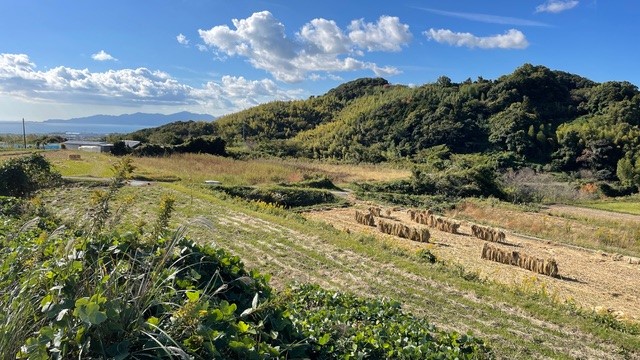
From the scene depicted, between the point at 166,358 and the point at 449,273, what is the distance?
8.85 m

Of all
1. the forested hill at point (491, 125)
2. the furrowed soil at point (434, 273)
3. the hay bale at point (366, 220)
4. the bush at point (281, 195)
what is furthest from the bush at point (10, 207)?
the forested hill at point (491, 125)

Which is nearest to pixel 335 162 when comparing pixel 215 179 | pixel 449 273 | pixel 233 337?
pixel 215 179

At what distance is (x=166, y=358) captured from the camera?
189 centimetres

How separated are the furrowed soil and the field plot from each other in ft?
0.13

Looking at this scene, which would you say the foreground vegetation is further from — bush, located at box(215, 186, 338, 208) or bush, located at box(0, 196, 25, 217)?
bush, located at box(215, 186, 338, 208)

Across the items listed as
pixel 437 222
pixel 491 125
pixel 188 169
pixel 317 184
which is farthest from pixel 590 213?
pixel 491 125

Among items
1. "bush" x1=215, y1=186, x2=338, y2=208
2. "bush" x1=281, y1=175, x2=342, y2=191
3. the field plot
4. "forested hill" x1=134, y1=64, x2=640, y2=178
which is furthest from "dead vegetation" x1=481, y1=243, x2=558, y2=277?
"forested hill" x1=134, y1=64, x2=640, y2=178

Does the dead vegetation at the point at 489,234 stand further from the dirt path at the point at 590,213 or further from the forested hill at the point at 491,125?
the forested hill at the point at 491,125

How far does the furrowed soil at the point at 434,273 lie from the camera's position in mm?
6379

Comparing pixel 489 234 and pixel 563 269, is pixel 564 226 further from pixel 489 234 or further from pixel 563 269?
pixel 563 269

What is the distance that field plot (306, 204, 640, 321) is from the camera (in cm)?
1044

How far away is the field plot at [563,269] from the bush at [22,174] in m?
11.2

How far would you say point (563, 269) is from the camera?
528 inches

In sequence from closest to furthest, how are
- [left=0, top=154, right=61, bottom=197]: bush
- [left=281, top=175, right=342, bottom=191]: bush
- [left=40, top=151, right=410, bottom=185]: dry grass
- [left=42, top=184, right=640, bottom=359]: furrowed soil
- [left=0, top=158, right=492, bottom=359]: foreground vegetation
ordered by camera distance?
1. [left=0, top=158, right=492, bottom=359]: foreground vegetation
2. [left=42, top=184, right=640, bottom=359]: furrowed soil
3. [left=0, top=154, right=61, bottom=197]: bush
4. [left=40, top=151, right=410, bottom=185]: dry grass
5. [left=281, top=175, right=342, bottom=191]: bush
